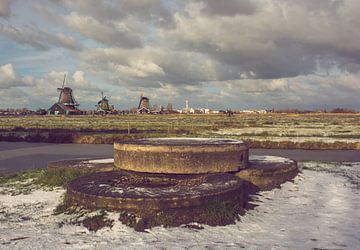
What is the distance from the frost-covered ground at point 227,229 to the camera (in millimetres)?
5750

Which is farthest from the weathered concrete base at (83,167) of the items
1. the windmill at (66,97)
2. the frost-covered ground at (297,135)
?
the windmill at (66,97)

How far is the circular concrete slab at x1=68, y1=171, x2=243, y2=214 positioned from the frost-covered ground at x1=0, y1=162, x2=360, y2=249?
0.39 m

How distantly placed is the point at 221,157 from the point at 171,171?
4.12 feet

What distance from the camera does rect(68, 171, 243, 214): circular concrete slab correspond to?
A: 683 centimetres

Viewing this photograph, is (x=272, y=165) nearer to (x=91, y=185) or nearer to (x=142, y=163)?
(x=142, y=163)

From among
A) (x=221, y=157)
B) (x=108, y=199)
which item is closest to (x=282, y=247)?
(x=108, y=199)

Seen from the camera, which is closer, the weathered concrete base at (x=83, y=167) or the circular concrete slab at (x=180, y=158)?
the circular concrete slab at (x=180, y=158)

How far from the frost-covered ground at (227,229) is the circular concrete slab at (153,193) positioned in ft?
1.27

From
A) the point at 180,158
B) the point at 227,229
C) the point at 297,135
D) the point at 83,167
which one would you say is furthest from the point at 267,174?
the point at 297,135

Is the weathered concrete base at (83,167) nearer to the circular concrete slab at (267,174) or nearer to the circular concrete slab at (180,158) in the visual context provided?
the circular concrete slab at (180,158)

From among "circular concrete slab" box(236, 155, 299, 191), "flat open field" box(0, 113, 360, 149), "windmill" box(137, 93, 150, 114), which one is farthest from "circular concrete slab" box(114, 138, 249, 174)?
"windmill" box(137, 93, 150, 114)

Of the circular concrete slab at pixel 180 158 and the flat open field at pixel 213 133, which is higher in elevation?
the circular concrete slab at pixel 180 158

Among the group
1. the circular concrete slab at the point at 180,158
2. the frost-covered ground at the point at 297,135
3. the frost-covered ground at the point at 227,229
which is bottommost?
the frost-covered ground at the point at 227,229

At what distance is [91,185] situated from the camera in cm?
804
